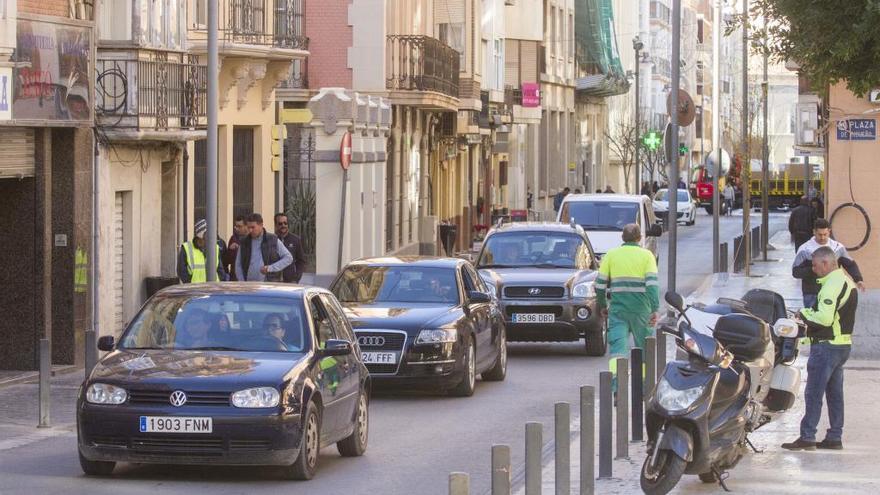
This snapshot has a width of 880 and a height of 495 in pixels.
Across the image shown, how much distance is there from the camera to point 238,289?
48.4 feet

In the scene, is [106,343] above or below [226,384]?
above

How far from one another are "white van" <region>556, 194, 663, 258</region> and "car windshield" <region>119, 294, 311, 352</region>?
20.0 m

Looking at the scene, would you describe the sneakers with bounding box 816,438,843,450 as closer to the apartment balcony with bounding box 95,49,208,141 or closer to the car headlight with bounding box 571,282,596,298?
the car headlight with bounding box 571,282,596,298

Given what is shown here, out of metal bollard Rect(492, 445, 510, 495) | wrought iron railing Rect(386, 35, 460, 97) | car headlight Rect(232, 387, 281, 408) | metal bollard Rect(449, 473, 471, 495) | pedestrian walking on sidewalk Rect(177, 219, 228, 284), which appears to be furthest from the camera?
wrought iron railing Rect(386, 35, 460, 97)

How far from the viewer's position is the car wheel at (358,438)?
49.4ft

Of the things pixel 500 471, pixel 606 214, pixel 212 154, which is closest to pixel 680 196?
pixel 606 214

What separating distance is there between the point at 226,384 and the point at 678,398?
120 inches

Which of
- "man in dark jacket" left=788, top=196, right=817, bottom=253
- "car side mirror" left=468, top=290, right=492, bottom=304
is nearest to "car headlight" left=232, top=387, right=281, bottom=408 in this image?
"car side mirror" left=468, top=290, right=492, bottom=304

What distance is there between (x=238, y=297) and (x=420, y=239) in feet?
117

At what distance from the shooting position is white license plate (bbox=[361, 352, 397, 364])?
63.3 ft

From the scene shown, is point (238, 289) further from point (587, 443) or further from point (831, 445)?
point (831, 445)

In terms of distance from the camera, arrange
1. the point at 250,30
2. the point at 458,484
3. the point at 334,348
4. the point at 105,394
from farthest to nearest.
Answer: the point at 250,30, the point at 334,348, the point at 105,394, the point at 458,484

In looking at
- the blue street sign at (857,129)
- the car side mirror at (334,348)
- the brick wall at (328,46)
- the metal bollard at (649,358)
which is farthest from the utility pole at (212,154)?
the brick wall at (328,46)

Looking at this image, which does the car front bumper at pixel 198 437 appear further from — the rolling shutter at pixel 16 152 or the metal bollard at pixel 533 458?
the rolling shutter at pixel 16 152
